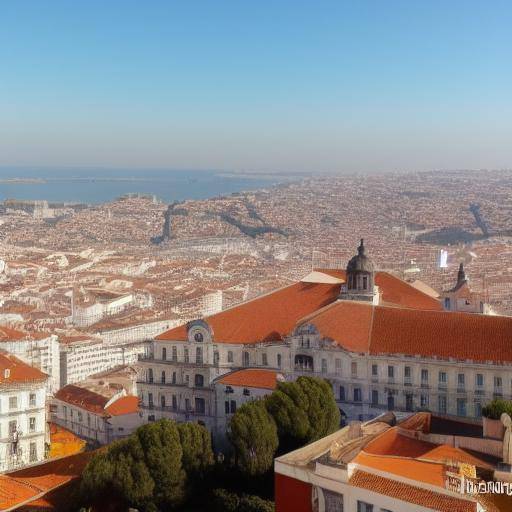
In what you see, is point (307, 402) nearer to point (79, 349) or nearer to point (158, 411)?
point (158, 411)

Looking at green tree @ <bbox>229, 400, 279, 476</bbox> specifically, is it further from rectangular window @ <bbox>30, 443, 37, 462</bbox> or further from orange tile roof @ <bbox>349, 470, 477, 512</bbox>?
rectangular window @ <bbox>30, 443, 37, 462</bbox>

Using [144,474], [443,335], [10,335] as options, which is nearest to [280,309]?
[443,335]

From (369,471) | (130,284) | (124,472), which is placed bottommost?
(130,284)

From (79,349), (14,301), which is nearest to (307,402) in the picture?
(79,349)

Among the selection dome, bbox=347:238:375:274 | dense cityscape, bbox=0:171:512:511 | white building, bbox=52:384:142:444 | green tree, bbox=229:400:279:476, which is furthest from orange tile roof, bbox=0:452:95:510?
dome, bbox=347:238:375:274

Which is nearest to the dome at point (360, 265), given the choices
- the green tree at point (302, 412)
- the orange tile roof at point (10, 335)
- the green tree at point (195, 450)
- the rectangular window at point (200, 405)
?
the rectangular window at point (200, 405)

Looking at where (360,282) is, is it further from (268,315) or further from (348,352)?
(348,352)
